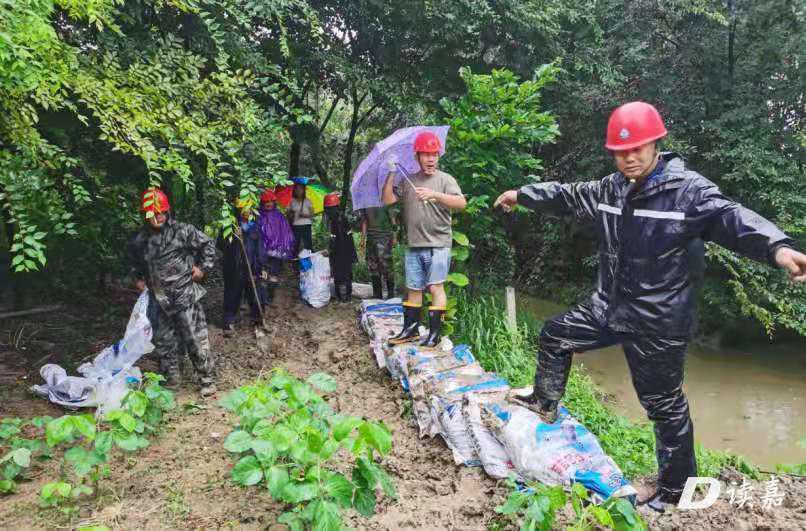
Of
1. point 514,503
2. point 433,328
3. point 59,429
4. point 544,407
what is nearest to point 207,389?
point 433,328

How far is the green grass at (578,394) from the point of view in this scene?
4.66 m

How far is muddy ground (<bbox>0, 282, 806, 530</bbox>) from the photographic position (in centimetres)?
287

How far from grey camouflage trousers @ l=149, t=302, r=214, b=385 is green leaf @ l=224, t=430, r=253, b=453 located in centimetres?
245

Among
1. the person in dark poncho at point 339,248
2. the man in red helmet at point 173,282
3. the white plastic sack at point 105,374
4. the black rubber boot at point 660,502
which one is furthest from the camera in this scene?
the person in dark poncho at point 339,248

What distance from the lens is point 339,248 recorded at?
7.29 m

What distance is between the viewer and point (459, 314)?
626 centimetres

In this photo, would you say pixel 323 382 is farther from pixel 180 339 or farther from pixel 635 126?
pixel 180 339

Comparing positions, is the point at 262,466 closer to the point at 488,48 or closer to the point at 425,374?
the point at 425,374

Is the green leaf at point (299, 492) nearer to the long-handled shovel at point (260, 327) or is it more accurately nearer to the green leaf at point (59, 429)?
the green leaf at point (59, 429)

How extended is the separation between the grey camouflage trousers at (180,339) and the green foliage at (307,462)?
214 cm

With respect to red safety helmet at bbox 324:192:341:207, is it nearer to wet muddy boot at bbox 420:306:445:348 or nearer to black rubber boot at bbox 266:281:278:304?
black rubber boot at bbox 266:281:278:304

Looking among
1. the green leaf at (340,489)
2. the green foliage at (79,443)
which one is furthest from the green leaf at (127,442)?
the green leaf at (340,489)

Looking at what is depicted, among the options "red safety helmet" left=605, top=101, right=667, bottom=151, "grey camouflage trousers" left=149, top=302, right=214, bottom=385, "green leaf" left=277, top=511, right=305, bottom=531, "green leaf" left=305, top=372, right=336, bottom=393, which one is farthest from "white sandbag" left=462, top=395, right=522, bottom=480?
"grey camouflage trousers" left=149, top=302, right=214, bottom=385

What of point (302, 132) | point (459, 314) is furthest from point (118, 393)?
point (302, 132)
